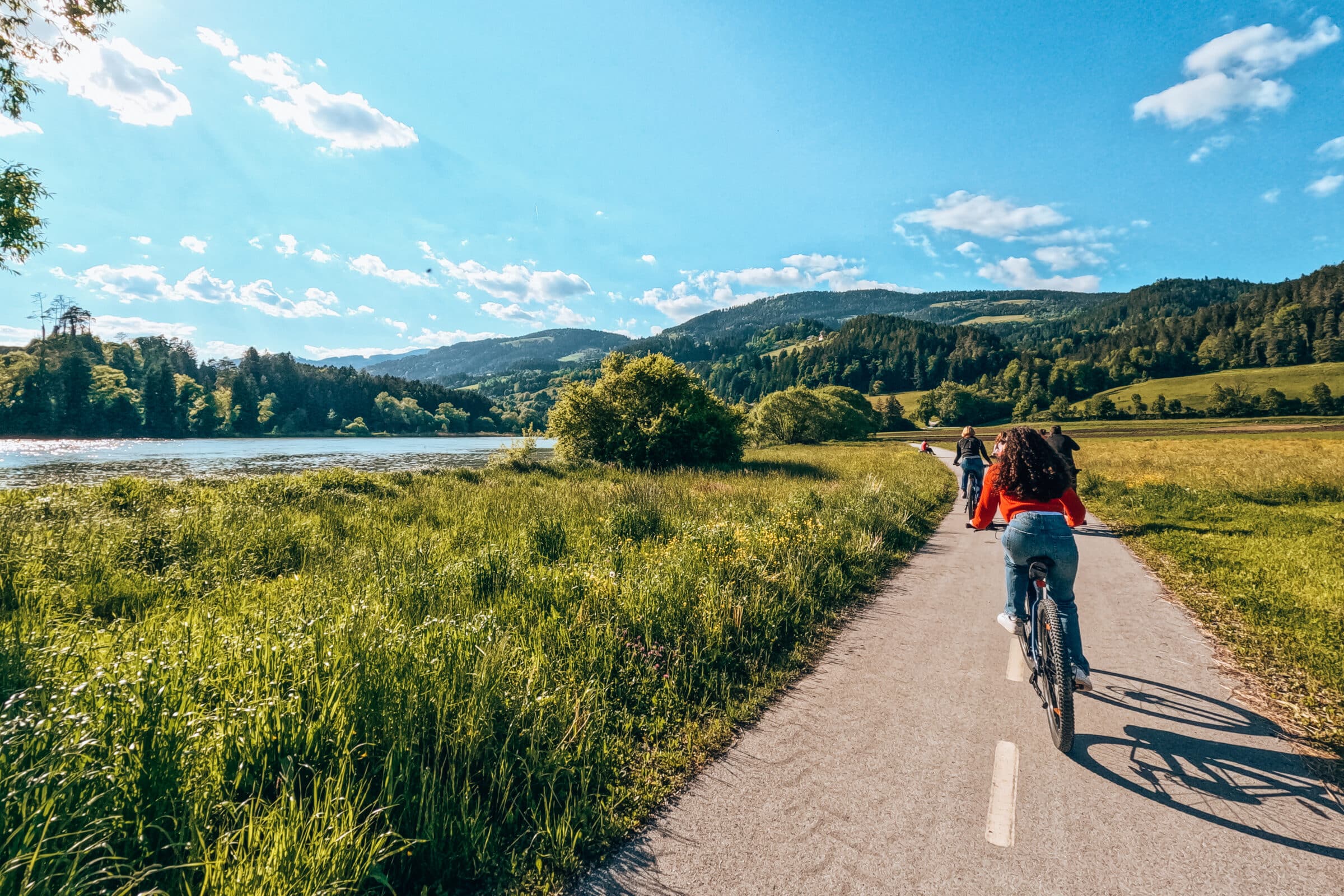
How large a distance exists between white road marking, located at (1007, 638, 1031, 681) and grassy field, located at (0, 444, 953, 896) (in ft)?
5.87

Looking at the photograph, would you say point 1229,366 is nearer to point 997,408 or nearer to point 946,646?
point 997,408

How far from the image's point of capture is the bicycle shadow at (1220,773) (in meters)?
2.96

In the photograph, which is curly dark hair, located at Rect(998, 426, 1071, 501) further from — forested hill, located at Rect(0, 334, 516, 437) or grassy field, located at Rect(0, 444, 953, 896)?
forested hill, located at Rect(0, 334, 516, 437)

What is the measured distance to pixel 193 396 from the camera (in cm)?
8669

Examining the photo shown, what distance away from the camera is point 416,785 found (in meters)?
2.92

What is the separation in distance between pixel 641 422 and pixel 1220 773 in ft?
82.7

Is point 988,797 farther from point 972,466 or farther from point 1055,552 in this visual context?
point 972,466

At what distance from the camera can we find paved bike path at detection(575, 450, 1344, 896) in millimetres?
2592

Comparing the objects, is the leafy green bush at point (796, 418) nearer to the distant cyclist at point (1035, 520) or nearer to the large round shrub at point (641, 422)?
the large round shrub at point (641, 422)

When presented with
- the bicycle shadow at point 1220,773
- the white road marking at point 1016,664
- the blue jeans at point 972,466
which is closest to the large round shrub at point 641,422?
the blue jeans at point 972,466

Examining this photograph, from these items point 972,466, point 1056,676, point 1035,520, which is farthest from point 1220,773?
point 972,466

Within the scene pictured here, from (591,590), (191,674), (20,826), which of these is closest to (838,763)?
(591,590)

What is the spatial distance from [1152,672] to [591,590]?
17.4 ft

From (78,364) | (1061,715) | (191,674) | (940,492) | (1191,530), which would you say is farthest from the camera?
(78,364)
